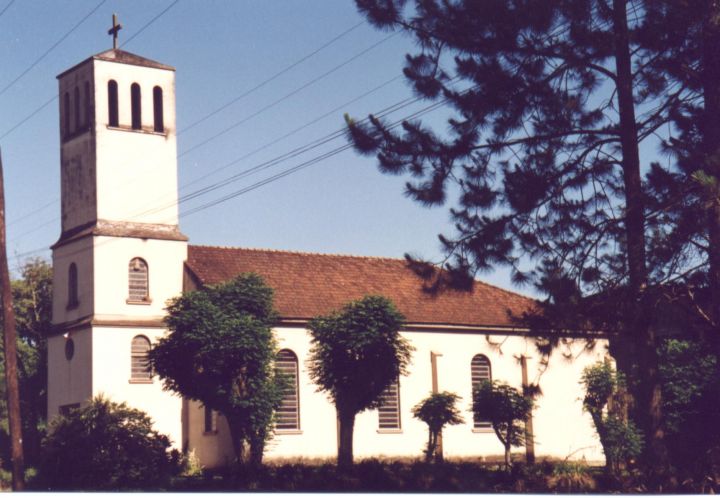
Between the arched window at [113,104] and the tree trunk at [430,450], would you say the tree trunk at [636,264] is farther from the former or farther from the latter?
the arched window at [113,104]

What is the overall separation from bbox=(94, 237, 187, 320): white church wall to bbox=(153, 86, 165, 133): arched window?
4.60 meters

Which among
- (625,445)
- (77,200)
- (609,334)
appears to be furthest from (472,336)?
(609,334)

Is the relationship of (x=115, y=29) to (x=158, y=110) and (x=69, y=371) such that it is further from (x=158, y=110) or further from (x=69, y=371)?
(x=69, y=371)

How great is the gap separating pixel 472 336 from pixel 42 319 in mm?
23733

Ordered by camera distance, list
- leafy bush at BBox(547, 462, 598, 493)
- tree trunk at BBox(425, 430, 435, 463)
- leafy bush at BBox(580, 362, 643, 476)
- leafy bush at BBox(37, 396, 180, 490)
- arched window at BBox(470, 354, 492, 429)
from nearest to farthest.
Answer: leafy bush at BBox(547, 462, 598, 493) → leafy bush at BBox(37, 396, 180, 490) → leafy bush at BBox(580, 362, 643, 476) → tree trunk at BBox(425, 430, 435, 463) → arched window at BBox(470, 354, 492, 429)

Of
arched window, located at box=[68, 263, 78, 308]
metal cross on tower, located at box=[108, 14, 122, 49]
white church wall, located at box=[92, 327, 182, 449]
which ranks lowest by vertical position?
white church wall, located at box=[92, 327, 182, 449]

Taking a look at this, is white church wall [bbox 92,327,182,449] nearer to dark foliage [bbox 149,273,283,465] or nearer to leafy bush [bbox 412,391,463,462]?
dark foliage [bbox 149,273,283,465]

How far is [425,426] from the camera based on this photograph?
3772 centimetres

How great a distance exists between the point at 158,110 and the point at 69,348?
32.0 feet

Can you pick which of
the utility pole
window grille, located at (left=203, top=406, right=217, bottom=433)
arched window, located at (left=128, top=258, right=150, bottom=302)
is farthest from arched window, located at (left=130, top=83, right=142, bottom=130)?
the utility pole

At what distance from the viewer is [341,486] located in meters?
24.4

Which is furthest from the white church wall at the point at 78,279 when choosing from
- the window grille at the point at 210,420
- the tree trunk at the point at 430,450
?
the tree trunk at the point at 430,450

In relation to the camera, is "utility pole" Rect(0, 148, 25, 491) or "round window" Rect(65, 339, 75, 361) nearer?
"utility pole" Rect(0, 148, 25, 491)

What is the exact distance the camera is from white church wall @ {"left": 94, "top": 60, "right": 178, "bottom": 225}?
37.2m
